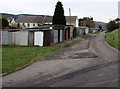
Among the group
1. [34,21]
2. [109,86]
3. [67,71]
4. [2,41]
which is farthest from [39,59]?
[34,21]

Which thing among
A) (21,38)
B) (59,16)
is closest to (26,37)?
(21,38)

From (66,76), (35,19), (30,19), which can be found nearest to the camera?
(66,76)

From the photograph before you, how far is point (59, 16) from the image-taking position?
2169 inches

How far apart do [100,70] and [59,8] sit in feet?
148

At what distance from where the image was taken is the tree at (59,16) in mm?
54600

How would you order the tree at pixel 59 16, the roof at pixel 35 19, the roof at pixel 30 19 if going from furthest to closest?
the roof at pixel 30 19
the roof at pixel 35 19
the tree at pixel 59 16

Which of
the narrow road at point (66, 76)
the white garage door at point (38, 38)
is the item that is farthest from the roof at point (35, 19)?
the narrow road at point (66, 76)

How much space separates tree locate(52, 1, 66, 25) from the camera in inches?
2150

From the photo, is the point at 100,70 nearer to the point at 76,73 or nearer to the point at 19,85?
the point at 76,73

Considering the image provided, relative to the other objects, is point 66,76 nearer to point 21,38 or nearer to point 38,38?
point 38,38

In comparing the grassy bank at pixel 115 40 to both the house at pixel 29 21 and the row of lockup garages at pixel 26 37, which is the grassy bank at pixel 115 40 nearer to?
the row of lockup garages at pixel 26 37

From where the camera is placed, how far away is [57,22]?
5453 centimetres

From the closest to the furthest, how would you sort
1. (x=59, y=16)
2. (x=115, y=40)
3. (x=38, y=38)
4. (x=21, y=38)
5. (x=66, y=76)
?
(x=66, y=76) → (x=38, y=38) → (x=21, y=38) → (x=115, y=40) → (x=59, y=16)

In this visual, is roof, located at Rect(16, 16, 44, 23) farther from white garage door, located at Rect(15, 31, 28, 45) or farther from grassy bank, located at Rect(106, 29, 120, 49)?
white garage door, located at Rect(15, 31, 28, 45)
